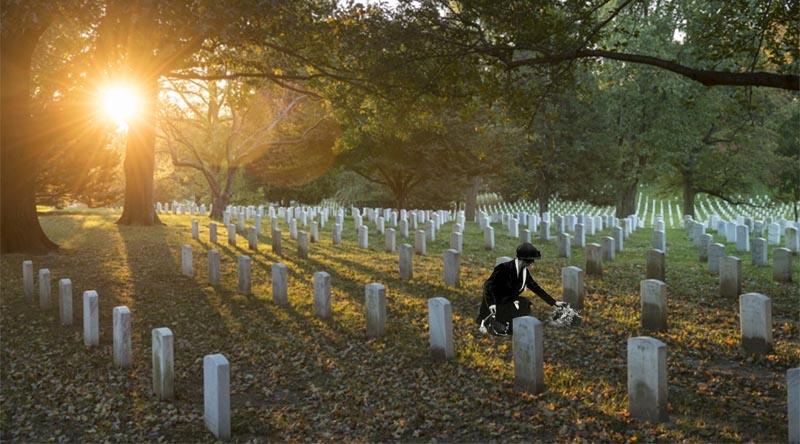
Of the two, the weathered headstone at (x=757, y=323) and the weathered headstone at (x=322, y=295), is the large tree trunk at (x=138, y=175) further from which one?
the weathered headstone at (x=757, y=323)

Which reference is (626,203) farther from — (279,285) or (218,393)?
(218,393)

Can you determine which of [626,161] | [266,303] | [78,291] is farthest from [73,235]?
[626,161]

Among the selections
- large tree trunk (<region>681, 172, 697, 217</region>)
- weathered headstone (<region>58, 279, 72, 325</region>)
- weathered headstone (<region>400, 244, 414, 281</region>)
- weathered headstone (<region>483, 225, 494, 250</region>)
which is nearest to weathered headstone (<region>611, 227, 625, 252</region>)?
weathered headstone (<region>483, 225, 494, 250</region>)

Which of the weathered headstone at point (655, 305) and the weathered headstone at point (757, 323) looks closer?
the weathered headstone at point (757, 323)

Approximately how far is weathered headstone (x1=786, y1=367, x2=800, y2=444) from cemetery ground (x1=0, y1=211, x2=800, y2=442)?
0.27 metres

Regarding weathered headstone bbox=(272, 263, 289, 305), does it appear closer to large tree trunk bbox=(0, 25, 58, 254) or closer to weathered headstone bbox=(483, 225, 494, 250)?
weathered headstone bbox=(483, 225, 494, 250)

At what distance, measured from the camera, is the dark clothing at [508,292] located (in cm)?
761

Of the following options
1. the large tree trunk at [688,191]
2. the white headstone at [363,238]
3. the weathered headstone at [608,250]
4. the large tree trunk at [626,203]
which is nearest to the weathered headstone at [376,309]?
the weathered headstone at [608,250]

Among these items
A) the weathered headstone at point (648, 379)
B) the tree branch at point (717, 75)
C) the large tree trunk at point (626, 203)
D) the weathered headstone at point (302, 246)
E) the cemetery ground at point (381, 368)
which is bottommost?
the cemetery ground at point (381, 368)

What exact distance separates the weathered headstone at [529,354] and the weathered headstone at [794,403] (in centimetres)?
212

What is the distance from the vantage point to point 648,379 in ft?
18.0

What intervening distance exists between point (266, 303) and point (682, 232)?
19.0m

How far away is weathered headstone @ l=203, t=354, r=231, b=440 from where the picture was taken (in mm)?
5699

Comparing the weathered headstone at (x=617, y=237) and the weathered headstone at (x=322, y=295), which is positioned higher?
the weathered headstone at (x=617, y=237)
